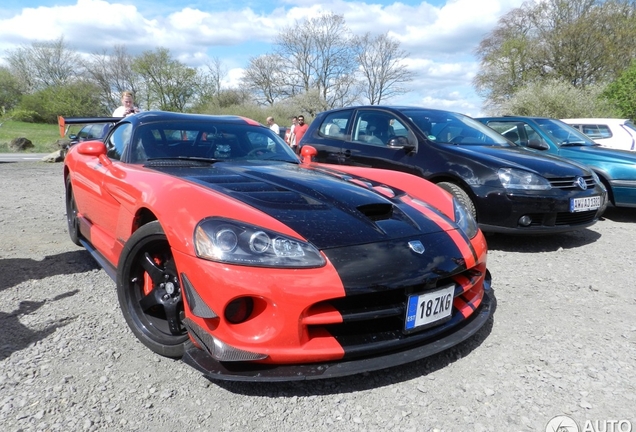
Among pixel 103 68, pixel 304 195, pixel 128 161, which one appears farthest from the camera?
pixel 103 68

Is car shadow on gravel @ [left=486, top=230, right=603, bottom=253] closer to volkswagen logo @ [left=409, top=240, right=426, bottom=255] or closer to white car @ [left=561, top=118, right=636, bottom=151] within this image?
volkswagen logo @ [left=409, top=240, right=426, bottom=255]

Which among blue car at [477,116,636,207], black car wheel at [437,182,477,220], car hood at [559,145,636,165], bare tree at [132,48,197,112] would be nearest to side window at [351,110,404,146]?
black car wheel at [437,182,477,220]

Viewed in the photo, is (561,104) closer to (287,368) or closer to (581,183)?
(581,183)

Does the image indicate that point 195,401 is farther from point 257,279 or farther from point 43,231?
point 43,231

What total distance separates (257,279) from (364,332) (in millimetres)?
529

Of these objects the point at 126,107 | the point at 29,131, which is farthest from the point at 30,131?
the point at 126,107

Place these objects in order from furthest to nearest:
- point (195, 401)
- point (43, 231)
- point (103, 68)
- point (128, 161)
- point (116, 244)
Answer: point (103, 68) → point (43, 231) → point (128, 161) → point (116, 244) → point (195, 401)

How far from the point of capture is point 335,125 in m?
5.79

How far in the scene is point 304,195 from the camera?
2361 mm

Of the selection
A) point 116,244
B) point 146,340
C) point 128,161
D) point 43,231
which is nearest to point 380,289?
point 146,340

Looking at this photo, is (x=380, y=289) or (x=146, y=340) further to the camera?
(x=146, y=340)

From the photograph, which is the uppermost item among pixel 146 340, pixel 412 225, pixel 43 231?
pixel 412 225

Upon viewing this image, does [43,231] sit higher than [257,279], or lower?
lower

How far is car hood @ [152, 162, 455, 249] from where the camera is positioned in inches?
79.4
